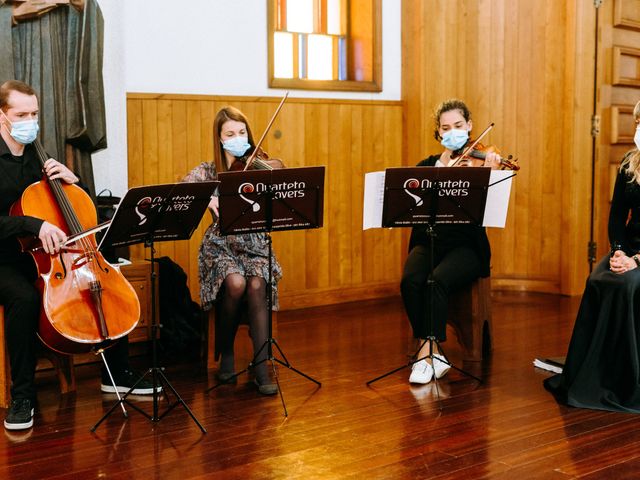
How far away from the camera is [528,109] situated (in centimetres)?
611

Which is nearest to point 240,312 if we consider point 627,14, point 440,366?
point 440,366

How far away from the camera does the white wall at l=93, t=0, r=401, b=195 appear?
488 centimetres

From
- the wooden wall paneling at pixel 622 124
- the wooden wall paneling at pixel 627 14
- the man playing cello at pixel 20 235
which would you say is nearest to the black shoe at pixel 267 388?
the man playing cello at pixel 20 235

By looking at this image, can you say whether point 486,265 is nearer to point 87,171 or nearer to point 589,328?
point 589,328

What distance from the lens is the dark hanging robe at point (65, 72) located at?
4363 millimetres

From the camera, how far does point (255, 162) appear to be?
3.77 m

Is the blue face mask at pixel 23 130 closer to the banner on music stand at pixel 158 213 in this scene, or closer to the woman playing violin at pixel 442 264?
the banner on music stand at pixel 158 213

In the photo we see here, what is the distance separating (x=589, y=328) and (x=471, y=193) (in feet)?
2.38

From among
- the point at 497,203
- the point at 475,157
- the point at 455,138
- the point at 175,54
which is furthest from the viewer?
the point at 175,54

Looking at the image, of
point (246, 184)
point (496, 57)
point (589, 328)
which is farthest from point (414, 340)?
point (496, 57)

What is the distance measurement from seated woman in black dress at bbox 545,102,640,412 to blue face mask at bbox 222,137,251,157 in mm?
1561

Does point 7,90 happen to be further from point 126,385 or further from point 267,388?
point 267,388

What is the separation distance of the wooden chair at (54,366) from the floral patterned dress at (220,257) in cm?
65

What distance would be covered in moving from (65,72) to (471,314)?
7.75ft
